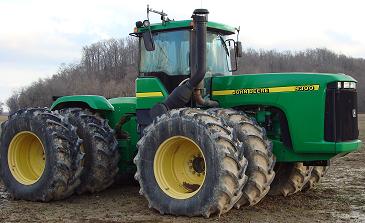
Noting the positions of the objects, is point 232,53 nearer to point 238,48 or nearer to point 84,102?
point 238,48

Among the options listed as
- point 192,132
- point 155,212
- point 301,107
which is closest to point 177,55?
point 192,132

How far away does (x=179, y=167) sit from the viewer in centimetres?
697

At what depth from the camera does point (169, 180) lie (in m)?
6.89

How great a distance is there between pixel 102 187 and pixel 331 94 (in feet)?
12.5

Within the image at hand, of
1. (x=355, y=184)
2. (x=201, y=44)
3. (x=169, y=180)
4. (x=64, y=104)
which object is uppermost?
(x=201, y=44)

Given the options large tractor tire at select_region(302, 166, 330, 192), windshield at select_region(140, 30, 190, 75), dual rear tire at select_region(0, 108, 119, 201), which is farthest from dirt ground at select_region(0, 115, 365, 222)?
windshield at select_region(140, 30, 190, 75)

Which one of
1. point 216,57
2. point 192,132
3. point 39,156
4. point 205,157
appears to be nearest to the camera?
point 205,157

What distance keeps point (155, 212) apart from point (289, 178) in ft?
7.47

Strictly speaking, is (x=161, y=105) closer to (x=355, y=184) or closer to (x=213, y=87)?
(x=213, y=87)

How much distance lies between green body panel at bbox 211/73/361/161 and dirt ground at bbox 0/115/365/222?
76cm

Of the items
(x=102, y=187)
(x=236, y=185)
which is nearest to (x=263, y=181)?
(x=236, y=185)

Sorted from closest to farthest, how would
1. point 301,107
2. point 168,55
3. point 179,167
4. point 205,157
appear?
point 205,157 → point 301,107 → point 179,167 → point 168,55

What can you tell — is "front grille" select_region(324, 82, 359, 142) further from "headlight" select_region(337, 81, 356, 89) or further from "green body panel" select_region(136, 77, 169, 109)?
"green body panel" select_region(136, 77, 169, 109)

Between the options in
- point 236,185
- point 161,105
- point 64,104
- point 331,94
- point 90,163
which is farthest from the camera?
point 64,104
